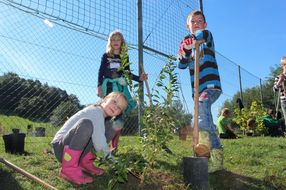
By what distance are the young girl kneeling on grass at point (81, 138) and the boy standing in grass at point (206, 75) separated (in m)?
0.94

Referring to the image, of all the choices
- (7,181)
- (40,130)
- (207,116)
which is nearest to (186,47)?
(207,116)

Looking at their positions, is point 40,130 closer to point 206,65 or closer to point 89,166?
point 89,166

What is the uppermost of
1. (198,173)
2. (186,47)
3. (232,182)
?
(186,47)

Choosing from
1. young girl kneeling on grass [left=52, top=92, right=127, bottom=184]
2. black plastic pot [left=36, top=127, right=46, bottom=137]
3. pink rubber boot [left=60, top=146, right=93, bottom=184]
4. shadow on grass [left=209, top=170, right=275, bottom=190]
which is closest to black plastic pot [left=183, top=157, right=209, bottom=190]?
shadow on grass [left=209, top=170, right=275, bottom=190]

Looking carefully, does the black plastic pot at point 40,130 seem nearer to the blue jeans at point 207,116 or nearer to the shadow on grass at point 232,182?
the blue jeans at point 207,116

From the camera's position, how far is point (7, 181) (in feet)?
10.2

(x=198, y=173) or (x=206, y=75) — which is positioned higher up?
(x=206, y=75)

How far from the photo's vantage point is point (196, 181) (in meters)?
3.26

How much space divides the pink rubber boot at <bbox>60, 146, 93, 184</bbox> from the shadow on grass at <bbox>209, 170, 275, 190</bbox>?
1183 millimetres

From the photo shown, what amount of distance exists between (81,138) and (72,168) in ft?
0.88

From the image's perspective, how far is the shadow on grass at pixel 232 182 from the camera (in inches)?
142

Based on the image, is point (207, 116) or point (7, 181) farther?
point (207, 116)

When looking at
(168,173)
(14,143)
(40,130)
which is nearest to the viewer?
(168,173)

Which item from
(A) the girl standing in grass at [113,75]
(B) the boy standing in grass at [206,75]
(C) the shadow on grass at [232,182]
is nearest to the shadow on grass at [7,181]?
(A) the girl standing in grass at [113,75]
